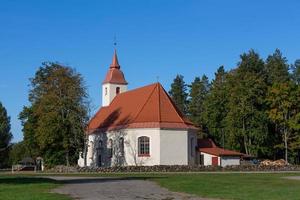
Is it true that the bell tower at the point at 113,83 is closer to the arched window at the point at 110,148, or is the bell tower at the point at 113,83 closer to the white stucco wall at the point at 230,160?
the arched window at the point at 110,148

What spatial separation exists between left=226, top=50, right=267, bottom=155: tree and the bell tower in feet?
60.2

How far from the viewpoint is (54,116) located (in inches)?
2458

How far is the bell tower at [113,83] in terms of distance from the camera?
85000 millimetres

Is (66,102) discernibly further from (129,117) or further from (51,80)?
(129,117)

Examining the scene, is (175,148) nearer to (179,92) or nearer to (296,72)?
(296,72)

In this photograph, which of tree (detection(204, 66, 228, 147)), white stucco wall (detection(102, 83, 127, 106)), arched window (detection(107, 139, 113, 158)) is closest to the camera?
arched window (detection(107, 139, 113, 158))

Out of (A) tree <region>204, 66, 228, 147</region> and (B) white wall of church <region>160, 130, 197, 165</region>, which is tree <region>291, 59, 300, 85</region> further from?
(B) white wall of church <region>160, 130, 197, 165</region>

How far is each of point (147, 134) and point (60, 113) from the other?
10.8 m

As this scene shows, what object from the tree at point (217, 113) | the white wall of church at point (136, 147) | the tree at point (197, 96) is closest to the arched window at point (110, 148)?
the white wall of church at point (136, 147)

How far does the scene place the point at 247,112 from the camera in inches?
2953

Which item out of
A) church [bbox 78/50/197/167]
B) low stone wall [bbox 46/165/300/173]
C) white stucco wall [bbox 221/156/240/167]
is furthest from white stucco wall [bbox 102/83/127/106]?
low stone wall [bbox 46/165/300/173]

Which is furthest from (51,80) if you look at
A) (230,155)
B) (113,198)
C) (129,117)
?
(113,198)

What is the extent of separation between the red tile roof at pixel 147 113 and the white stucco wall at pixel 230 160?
5.83 meters

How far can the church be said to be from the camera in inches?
2484
